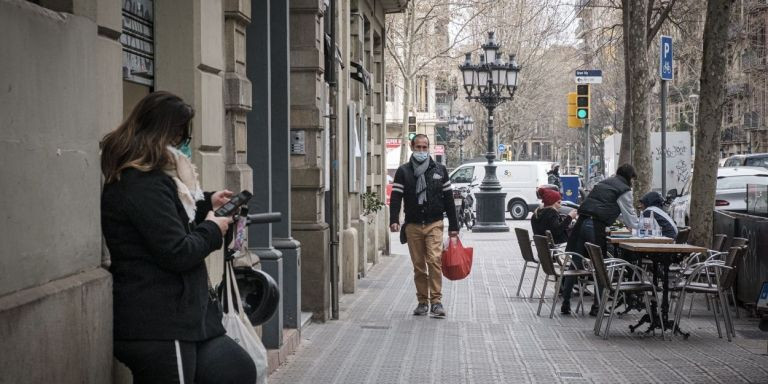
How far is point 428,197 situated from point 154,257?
918 centimetres

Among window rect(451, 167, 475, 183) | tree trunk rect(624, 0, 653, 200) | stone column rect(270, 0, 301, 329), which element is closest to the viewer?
stone column rect(270, 0, 301, 329)

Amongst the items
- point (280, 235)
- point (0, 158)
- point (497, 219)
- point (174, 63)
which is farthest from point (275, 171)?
point (497, 219)

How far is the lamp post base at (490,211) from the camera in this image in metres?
33.2

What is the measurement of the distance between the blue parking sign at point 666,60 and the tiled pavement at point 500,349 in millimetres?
4302

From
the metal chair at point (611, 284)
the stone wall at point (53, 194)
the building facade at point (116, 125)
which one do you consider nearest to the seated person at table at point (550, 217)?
the building facade at point (116, 125)

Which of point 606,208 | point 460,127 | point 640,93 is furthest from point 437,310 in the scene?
point 460,127

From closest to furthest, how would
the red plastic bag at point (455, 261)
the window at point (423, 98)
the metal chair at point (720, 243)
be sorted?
the red plastic bag at point (455, 261) → the metal chair at point (720, 243) → the window at point (423, 98)

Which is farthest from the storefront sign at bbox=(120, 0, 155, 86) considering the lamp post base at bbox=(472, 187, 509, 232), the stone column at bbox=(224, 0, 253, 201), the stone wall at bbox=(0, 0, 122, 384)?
the lamp post base at bbox=(472, 187, 509, 232)

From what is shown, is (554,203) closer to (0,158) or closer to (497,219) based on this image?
(0,158)

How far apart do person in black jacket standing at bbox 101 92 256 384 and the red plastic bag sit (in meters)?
8.99

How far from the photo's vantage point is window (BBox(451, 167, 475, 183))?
4447 cm

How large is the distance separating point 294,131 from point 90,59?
7.71 meters

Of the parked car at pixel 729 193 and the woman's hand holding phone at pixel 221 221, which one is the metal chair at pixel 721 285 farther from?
the parked car at pixel 729 193

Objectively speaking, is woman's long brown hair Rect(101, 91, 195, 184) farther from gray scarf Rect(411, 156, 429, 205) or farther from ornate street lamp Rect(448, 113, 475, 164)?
ornate street lamp Rect(448, 113, 475, 164)
